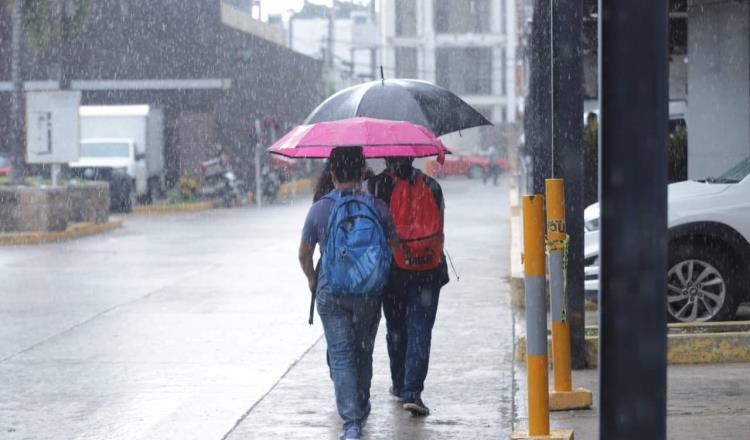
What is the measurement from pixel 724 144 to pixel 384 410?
891cm

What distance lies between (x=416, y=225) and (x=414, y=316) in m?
0.53

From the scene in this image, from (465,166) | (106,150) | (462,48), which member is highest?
(462,48)

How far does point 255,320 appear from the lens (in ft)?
39.2

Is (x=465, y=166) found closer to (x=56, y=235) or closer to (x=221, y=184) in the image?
(x=221, y=184)

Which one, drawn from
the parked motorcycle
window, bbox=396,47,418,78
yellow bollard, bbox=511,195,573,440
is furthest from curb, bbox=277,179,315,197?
yellow bollard, bbox=511,195,573,440

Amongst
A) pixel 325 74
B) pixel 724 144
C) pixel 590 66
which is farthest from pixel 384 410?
pixel 325 74

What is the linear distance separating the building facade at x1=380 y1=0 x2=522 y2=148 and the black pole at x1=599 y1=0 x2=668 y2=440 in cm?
6472

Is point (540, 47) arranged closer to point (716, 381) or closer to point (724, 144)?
point (716, 381)

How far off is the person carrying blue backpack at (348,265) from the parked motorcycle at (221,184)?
29109mm

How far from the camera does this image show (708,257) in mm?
10039

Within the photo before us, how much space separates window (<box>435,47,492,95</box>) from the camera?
68.9m

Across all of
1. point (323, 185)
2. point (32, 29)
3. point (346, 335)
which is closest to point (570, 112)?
point (323, 185)

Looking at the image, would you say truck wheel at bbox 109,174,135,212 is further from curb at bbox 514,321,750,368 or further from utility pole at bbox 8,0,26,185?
curb at bbox 514,321,750,368

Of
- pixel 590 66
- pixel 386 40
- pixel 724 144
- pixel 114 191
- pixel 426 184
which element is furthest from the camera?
pixel 386 40
